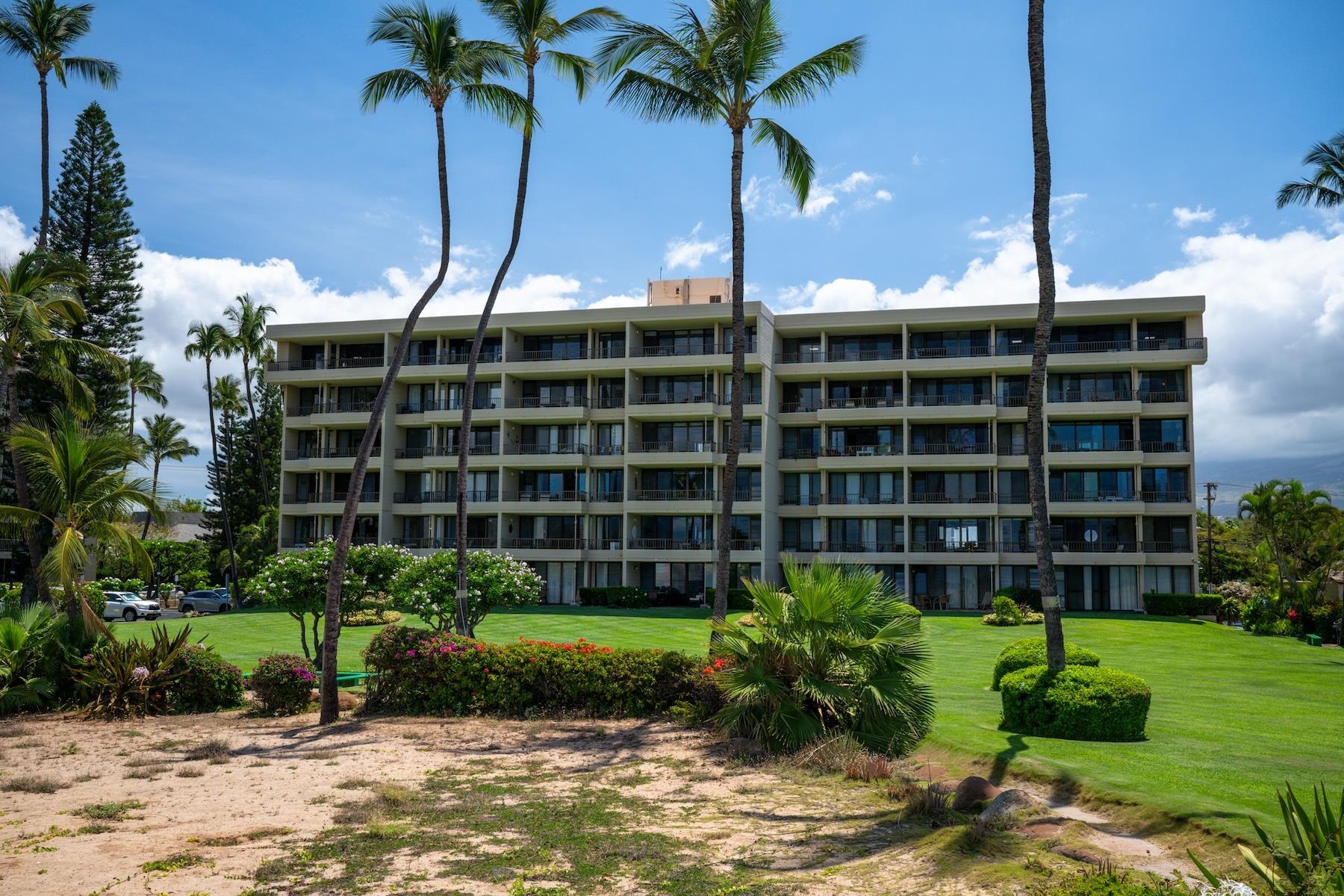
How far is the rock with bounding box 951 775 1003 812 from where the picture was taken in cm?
1051

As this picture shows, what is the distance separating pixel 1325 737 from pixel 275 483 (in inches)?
2509

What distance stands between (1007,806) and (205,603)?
54.6 m

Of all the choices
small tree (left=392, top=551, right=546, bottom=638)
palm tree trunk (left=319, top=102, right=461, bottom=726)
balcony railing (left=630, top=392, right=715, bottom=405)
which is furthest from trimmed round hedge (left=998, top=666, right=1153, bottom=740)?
balcony railing (left=630, top=392, right=715, bottom=405)

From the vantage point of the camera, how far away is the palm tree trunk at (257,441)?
6231 centimetres

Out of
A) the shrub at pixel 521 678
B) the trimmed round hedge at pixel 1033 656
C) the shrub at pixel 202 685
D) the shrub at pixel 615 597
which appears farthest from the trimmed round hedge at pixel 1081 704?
the shrub at pixel 615 597

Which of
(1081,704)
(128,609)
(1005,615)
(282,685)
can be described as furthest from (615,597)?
(1081,704)

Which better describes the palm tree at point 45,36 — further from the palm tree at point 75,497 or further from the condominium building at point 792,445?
the condominium building at point 792,445

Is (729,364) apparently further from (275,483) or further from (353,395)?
(275,483)

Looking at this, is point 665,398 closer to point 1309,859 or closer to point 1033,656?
point 1033,656

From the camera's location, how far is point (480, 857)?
953 centimetres

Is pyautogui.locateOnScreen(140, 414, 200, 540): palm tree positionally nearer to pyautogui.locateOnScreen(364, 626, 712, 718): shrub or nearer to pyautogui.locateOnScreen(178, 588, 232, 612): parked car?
pyautogui.locateOnScreen(178, 588, 232, 612): parked car

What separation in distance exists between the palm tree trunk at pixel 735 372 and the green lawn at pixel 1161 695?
15.5 ft

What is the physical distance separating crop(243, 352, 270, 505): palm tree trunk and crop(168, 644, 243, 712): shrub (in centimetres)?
4505

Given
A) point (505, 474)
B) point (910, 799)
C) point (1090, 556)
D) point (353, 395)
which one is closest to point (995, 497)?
point (1090, 556)
